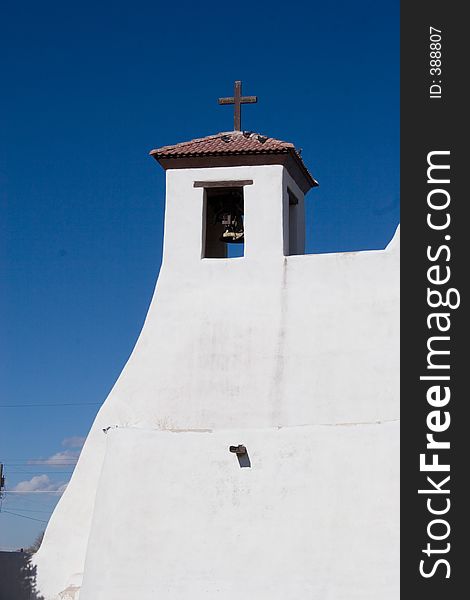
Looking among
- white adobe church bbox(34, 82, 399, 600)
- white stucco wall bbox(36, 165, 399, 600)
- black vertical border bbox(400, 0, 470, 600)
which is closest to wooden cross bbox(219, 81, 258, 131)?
white adobe church bbox(34, 82, 399, 600)

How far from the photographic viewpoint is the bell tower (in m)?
20.0

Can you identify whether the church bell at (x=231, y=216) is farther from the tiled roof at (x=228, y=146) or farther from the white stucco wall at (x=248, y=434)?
the tiled roof at (x=228, y=146)

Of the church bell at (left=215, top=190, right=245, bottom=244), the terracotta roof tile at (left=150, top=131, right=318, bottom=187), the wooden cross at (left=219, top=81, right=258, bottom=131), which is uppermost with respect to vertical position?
the wooden cross at (left=219, top=81, right=258, bottom=131)

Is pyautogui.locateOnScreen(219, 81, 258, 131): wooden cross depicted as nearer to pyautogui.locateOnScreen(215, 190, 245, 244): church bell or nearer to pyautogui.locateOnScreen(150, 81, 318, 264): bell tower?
pyautogui.locateOnScreen(150, 81, 318, 264): bell tower

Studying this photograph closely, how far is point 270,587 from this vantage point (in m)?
15.2

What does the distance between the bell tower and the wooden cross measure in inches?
12.3

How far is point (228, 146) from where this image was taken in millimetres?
20344

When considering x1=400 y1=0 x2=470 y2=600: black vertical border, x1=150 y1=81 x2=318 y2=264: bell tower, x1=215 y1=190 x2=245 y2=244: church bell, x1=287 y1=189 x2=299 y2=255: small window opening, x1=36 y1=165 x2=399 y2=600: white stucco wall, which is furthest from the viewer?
x1=287 y1=189 x2=299 y2=255: small window opening

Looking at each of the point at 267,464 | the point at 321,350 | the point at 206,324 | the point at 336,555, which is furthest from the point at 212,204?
the point at 336,555

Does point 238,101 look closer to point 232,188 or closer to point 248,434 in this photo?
point 232,188

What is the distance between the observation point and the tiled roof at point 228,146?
20000 mm

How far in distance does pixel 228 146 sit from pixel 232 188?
0.89m

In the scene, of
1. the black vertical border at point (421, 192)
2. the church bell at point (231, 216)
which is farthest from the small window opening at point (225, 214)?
the black vertical border at point (421, 192)

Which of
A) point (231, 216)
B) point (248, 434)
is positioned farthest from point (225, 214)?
point (248, 434)
